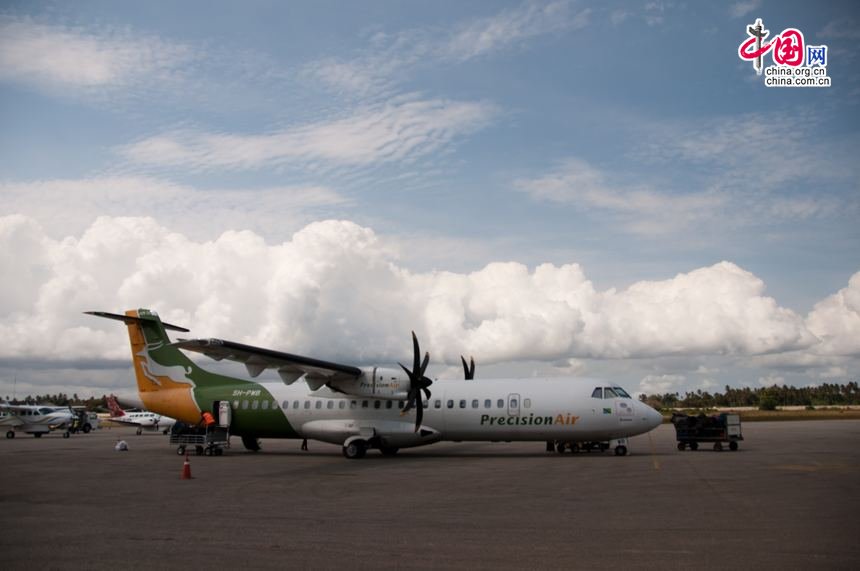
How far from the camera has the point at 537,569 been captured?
8.65 metres

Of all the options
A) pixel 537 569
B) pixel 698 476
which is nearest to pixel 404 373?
pixel 698 476

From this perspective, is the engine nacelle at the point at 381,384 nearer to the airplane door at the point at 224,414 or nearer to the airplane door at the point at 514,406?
the airplane door at the point at 514,406

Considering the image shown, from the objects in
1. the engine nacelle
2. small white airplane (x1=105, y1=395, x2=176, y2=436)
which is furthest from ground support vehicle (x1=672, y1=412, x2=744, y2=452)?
small white airplane (x1=105, y1=395, x2=176, y2=436)

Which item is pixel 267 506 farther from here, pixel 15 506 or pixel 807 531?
pixel 807 531

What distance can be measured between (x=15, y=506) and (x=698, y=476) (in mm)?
16934

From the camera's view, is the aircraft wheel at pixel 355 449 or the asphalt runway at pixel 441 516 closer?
the asphalt runway at pixel 441 516

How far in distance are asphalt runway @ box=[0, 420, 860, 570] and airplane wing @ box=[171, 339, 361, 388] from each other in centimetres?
400

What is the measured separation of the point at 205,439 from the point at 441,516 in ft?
67.5

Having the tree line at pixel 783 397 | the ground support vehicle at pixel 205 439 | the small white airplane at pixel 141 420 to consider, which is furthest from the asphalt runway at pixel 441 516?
the tree line at pixel 783 397

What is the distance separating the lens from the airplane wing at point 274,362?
2428 cm

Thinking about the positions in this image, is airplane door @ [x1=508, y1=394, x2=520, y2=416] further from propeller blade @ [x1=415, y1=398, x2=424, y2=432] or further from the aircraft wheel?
the aircraft wheel

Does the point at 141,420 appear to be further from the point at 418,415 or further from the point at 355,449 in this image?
the point at 418,415

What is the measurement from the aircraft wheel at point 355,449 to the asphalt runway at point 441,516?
3.94m

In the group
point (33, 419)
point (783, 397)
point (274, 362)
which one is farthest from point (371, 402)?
point (783, 397)
